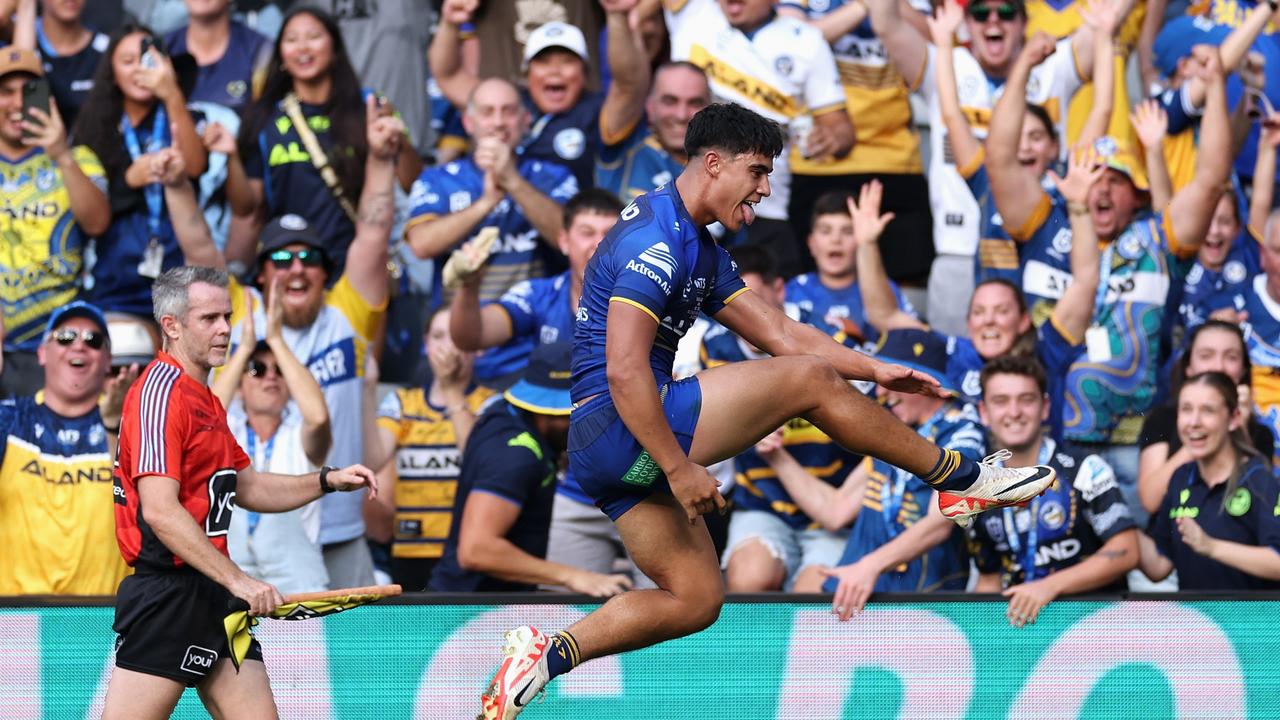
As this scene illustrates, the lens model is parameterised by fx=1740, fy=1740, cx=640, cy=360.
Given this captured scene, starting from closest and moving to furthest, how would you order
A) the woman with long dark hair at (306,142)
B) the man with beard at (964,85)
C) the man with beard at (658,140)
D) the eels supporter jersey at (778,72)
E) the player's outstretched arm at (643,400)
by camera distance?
the player's outstretched arm at (643,400)
the man with beard at (658,140)
the woman with long dark hair at (306,142)
the man with beard at (964,85)
the eels supporter jersey at (778,72)

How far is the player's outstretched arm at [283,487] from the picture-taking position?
6379mm

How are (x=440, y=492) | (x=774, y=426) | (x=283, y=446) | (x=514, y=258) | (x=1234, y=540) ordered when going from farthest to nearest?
(x=514, y=258)
(x=440, y=492)
(x=283, y=446)
(x=1234, y=540)
(x=774, y=426)

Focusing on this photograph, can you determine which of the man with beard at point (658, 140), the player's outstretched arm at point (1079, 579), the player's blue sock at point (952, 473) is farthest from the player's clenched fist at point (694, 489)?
the man with beard at point (658, 140)

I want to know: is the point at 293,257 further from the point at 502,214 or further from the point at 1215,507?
the point at 1215,507

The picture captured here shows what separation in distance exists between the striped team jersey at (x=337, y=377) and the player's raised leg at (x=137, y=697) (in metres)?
2.59

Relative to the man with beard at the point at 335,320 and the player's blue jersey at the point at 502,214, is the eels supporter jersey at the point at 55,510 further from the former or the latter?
the player's blue jersey at the point at 502,214

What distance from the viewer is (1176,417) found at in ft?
28.3

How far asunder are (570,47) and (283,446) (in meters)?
3.05

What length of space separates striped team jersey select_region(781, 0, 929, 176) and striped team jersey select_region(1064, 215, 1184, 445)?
1541 millimetres

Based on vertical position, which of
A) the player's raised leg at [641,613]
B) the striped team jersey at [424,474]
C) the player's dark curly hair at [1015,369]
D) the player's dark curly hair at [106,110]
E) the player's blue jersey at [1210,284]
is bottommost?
the striped team jersey at [424,474]

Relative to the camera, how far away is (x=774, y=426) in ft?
19.4

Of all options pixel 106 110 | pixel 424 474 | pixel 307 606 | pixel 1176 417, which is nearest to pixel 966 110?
pixel 1176 417

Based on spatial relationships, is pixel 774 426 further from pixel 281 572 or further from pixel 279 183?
pixel 279 183

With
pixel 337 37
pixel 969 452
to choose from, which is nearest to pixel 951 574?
pixel 969 452
